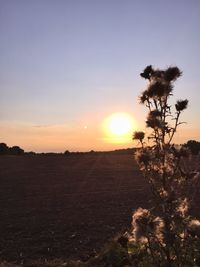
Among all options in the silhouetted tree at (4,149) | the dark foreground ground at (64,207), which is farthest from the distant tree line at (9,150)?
the dark foreground ground at (64,207)

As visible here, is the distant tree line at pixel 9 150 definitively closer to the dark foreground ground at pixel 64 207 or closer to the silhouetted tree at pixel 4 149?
the silhouetted tree at pixel 4 149

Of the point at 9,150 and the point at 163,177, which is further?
the point at 9,150

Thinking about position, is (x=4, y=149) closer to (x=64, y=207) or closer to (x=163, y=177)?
(x=64, y=207)

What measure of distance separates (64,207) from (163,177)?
10.5 metres

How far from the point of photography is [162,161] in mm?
6906

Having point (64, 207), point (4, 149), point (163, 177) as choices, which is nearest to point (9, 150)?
point (4, 149)

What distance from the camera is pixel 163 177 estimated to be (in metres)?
6.91

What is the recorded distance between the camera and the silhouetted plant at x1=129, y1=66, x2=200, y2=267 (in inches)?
256

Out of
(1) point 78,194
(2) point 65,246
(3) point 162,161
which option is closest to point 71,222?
(2) point 65,246

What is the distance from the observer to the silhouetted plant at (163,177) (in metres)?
6.51

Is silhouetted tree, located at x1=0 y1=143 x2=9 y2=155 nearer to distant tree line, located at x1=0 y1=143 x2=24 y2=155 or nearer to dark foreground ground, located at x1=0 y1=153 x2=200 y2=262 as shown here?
distant tree line, located at x1=0 y1=143 x2=24 y2=155

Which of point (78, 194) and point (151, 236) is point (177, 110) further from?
point (78, 194)

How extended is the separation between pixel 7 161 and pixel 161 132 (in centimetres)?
2863

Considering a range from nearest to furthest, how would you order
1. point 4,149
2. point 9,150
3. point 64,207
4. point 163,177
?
point 163,177
point 64,207
point 4,149
point 9,150
